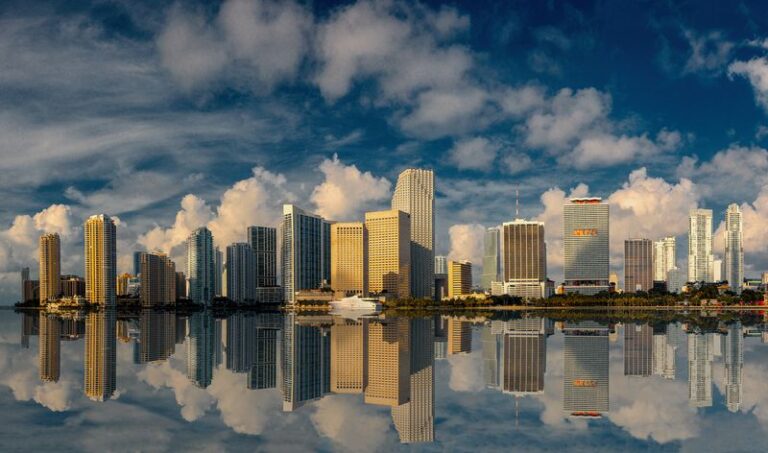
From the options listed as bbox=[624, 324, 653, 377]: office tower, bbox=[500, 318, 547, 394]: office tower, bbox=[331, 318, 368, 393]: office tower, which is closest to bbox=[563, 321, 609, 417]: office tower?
bbox=[624, 324, 653, 377]: office tower

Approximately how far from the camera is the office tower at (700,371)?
93.9 feet

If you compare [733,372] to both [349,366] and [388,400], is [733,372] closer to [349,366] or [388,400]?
[388,400]

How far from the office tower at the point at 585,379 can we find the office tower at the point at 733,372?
518 cm

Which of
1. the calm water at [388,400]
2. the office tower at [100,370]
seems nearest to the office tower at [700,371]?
the calm water at [388,400]

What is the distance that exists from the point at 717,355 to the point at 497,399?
25427 millimetres

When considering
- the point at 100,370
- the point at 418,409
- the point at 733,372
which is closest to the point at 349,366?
the point at 418,409

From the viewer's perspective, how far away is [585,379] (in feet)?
112

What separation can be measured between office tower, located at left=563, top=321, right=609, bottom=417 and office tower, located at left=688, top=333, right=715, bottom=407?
152 inches

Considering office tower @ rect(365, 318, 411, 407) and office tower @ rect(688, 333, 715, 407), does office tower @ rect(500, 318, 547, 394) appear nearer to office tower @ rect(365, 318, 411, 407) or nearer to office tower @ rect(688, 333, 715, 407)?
office tower @ rect(365, 318, 411, 407)

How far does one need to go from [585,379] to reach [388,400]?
473 inches

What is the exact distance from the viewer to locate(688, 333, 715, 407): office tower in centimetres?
2862

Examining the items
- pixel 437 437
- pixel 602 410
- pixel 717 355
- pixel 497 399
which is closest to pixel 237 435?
pixel 437 437

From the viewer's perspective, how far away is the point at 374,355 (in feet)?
153

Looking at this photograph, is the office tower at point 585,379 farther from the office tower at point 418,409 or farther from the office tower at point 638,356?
the office tower at point 418,409
